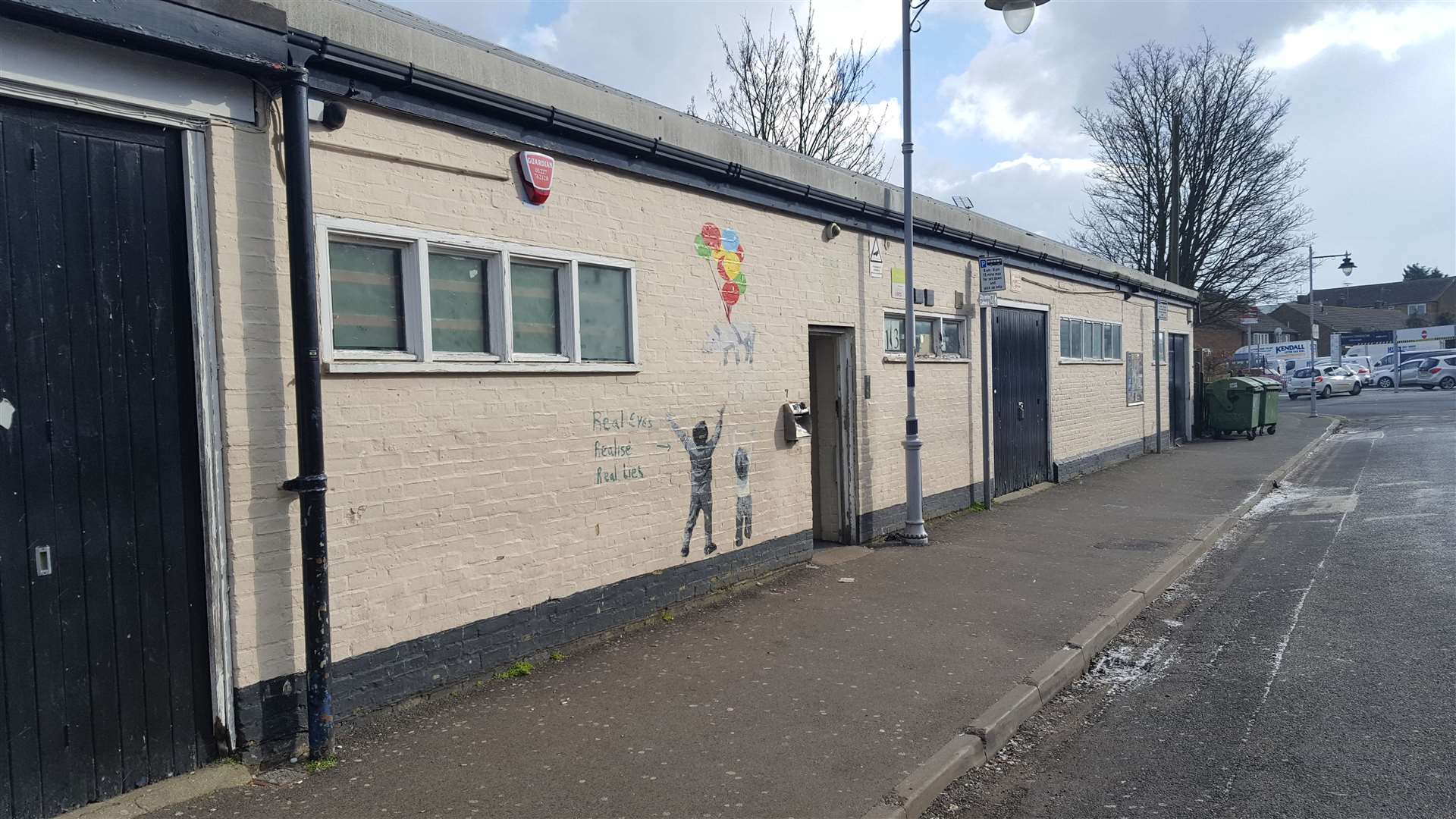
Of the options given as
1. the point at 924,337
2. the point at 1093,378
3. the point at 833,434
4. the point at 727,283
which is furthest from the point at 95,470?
the point at 1093,378

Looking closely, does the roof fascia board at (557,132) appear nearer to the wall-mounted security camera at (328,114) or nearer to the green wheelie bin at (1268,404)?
the wall-mounted security camera at (328,114)

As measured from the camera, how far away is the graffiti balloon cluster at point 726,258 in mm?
7707

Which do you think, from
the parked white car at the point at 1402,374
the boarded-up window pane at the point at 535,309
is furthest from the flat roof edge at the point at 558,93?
the parked white car at the point at 1402,374

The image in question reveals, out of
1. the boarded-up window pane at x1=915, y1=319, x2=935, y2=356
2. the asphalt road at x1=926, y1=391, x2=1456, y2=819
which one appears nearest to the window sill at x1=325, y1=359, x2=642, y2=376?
the asphalt road at x1=926, y1=391, x2=1456, y2=819

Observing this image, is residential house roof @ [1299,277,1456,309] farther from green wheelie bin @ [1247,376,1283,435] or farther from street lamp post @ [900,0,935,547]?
street lamp post @ [900,0,935,547]

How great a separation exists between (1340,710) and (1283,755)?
84 cm

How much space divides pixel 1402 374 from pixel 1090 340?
4471 cm

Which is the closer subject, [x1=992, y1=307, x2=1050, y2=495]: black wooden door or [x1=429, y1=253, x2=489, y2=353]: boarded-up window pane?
[x1=429, y1=253, x2=489, y2=353]: boarded-up window pane

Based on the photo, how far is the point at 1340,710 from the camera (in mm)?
5121

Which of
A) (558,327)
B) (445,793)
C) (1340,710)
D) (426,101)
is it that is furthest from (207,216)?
(1340,710)

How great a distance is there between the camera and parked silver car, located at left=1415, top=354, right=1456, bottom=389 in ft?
153

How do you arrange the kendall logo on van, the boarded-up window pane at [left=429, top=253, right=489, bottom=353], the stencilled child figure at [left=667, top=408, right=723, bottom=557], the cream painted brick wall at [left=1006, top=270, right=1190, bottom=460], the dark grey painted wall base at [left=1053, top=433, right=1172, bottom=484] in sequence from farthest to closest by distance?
the dark grey painted wall base at [left=1053, top=433, right=1172, bottom=484] → the cream painted brick wall at [left=1006, top=270, right=1190, bottom=460] → the stencilled child figure at [left=667, top=408, right=723, bottom=557] → the kendall logo on van → the boarded-up window pane at [left=429, top=253, right=489, bottom=353]

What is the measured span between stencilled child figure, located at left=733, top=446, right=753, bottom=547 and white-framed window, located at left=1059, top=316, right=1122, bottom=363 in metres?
9.16

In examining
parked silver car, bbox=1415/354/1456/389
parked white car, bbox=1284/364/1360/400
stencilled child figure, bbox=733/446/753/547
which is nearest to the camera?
stencilled child figure, bbox=733/446/753/547
